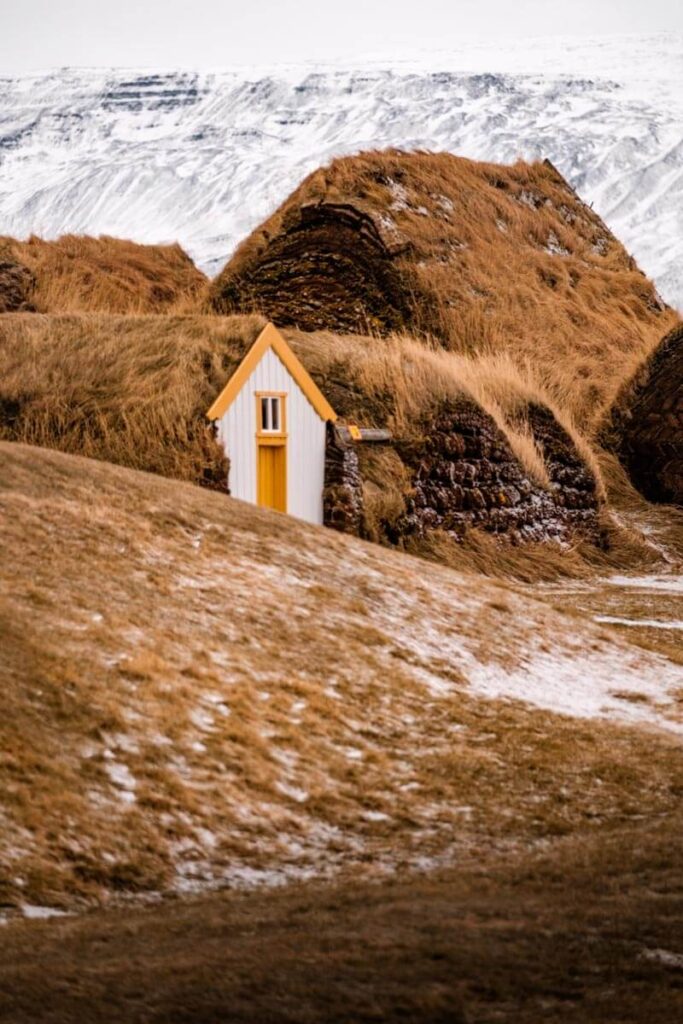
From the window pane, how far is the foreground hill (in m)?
7.52

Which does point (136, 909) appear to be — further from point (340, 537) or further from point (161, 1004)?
point (340, 537)

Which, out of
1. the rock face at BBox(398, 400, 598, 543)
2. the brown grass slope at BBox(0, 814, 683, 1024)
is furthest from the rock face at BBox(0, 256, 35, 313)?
the brown grass slope at BBox(0, 814, 683, 1024)

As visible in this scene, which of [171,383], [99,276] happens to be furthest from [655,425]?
[171,383]

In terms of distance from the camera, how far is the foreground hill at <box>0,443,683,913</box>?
359 inches

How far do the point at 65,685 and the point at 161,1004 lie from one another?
4.96 m

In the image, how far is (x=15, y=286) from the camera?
1284 inches

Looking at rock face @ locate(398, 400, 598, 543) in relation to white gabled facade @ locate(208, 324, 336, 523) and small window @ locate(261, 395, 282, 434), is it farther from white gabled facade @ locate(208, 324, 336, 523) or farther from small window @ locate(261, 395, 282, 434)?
small window @ locate(261, 395, 282, 434)

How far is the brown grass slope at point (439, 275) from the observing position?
1335 inches

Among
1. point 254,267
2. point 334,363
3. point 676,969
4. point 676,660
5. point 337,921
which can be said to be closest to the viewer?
point 676,969

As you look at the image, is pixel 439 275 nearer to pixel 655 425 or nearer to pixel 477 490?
pixel 655 425

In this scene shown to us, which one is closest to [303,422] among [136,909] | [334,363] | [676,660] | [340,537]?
[334,363]

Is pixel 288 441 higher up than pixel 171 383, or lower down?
lower down

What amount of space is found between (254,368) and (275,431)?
1038 millimetres

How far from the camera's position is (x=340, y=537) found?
1803 centimetres
